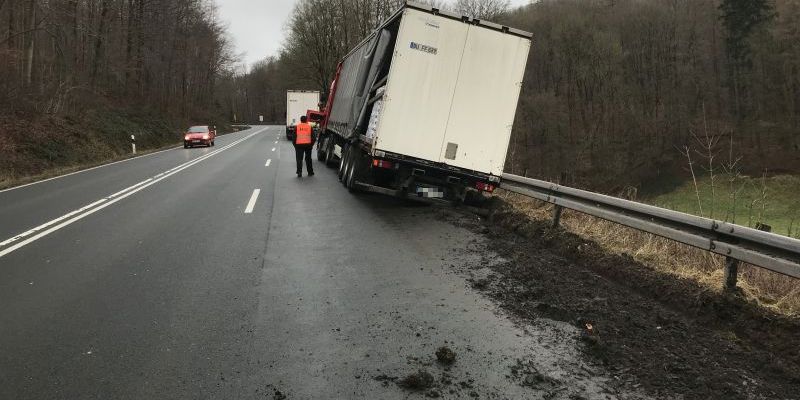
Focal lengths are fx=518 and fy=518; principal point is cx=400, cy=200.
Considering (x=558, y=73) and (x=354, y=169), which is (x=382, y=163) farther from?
(x=558, y=73)

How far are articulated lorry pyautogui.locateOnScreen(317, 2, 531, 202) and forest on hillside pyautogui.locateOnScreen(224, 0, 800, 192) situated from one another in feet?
113

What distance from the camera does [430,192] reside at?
9797 mm

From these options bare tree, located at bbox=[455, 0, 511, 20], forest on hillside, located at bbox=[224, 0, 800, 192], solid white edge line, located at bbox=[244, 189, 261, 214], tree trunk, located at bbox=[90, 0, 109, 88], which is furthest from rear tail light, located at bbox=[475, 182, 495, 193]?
bare tree, located at bbox=[455, 0, 511, 20]

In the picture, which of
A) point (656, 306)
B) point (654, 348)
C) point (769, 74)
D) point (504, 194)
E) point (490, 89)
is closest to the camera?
point (654, 348)

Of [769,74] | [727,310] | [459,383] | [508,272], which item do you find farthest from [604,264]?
[769,74]

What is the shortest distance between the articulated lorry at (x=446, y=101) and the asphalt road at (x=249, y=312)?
110 centimetres

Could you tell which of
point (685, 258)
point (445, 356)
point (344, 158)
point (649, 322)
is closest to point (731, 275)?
point (649, 322)

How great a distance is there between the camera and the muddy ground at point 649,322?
3473 millimetres

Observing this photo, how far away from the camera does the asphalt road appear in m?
3.46

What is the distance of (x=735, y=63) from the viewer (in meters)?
59.9

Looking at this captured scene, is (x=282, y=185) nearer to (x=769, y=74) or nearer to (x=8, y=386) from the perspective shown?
(x=8, y=386)

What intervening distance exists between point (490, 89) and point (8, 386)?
25.4ft

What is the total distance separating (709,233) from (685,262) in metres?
1.06

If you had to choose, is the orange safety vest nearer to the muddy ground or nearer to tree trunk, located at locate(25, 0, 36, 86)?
the muddy ground
